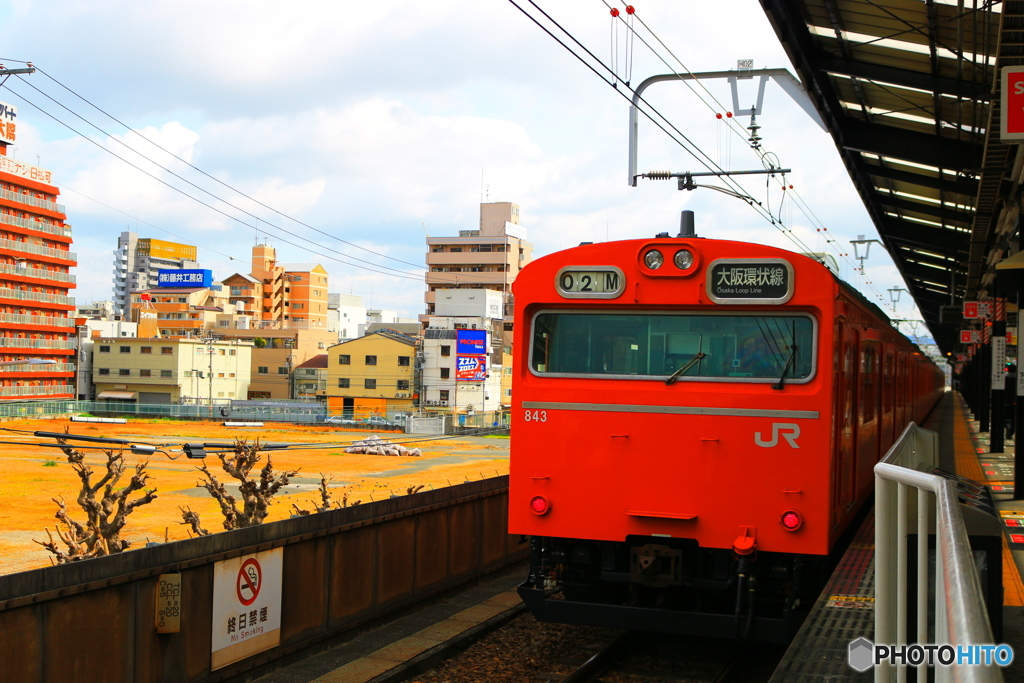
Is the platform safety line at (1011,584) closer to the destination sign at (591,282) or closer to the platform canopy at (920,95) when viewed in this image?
the destination sign at (591,282)

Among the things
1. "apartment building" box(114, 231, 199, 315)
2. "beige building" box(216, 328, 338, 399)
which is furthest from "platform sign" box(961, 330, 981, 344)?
"apartment building" box(114, 231, 199, 315)

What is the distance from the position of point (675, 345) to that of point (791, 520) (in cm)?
148

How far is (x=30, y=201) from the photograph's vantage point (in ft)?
234

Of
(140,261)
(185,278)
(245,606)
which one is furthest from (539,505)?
(140,261)

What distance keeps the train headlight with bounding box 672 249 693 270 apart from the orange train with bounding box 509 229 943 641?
0.03 ft

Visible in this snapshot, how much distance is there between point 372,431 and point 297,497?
1334 inches

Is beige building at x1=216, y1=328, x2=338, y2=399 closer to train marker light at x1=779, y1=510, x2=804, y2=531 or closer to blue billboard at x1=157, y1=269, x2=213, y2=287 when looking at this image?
blue billboard at x1=157, y1=269, x2=213, y2=287

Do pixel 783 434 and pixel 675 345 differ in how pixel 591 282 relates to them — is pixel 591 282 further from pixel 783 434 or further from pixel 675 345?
pixel 783 434

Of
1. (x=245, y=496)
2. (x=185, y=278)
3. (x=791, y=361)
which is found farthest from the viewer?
(x=185, y=278)

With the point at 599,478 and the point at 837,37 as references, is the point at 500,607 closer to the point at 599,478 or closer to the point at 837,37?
the point at 599,478

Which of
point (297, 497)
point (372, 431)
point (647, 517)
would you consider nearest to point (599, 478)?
point (647, 517)

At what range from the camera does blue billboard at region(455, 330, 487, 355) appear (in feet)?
230

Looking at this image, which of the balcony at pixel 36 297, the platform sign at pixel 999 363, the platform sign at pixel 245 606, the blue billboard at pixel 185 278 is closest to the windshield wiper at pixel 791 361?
the platform sign at pixel 245 606

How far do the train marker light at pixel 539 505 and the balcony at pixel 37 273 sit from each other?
74.0 meters
